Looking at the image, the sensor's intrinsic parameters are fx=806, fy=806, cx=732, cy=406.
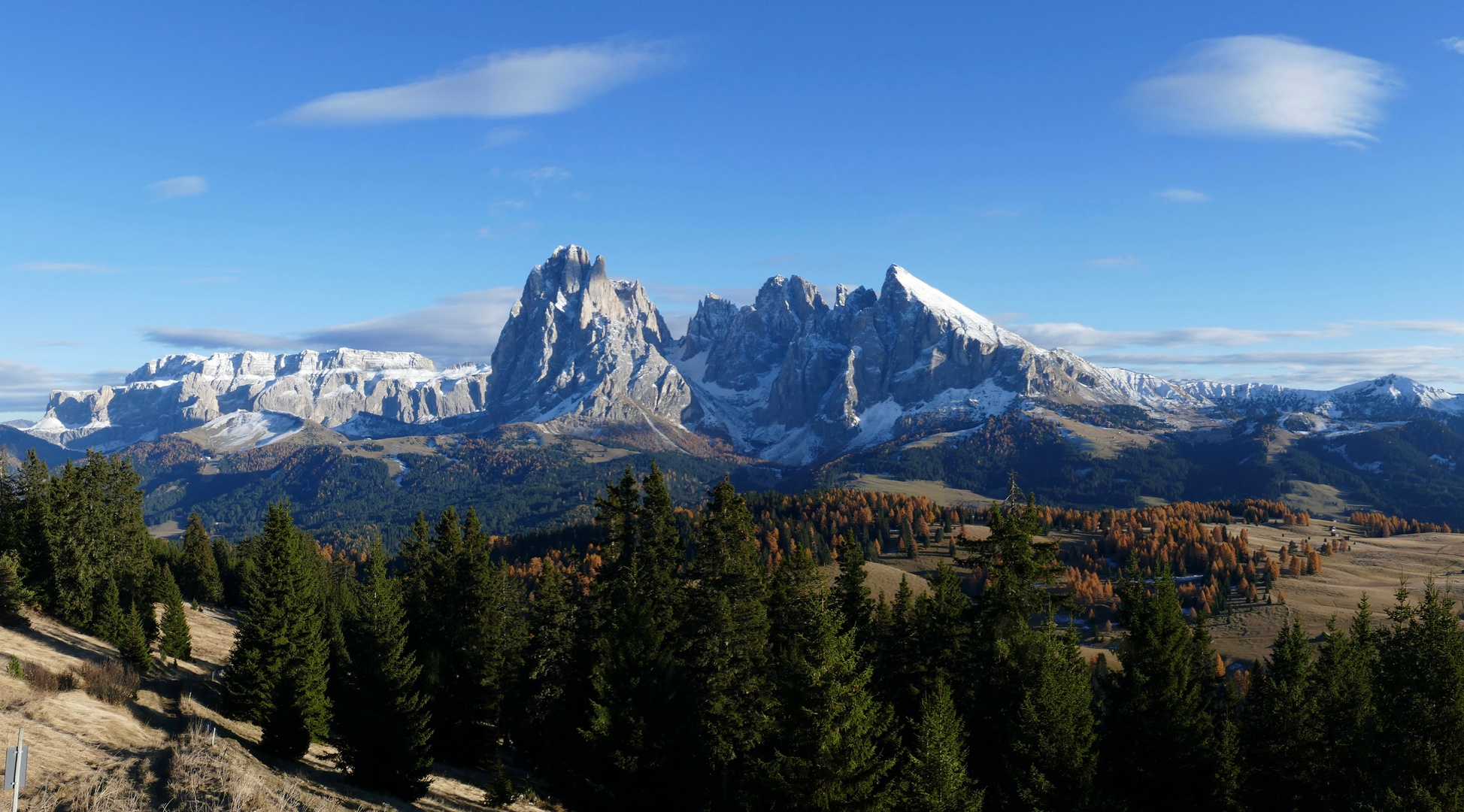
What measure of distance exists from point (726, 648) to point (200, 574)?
299 feet

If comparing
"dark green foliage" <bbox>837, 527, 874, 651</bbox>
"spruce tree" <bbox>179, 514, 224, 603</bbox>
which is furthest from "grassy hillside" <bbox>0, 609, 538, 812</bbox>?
"spruce tree" <bbox>179, 514, 224, 603</bbox>

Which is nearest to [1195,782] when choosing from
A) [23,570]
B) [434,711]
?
[434,711]

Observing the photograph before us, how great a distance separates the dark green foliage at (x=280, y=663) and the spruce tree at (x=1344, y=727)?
48.0m

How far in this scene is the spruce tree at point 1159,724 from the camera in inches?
1460

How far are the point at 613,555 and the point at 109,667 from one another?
90.0 feet

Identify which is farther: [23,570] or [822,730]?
[23,570]

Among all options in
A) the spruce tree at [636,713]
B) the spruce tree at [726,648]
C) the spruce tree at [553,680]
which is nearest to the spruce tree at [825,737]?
the spruce tree at [726,648]

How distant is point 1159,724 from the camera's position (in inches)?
1485

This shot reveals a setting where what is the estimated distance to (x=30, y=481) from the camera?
69.8 m

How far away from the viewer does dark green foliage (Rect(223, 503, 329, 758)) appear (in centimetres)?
4091

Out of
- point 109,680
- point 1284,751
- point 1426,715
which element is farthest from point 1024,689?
point 109,680

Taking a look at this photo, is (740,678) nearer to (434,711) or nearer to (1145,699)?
(1145,699)

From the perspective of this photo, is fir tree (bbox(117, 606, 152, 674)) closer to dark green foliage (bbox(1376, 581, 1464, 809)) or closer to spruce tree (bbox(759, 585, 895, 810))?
spruce tree (bbox(759, 585, 895, 810))

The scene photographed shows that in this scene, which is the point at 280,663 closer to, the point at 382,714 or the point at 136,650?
the point at 382,714
